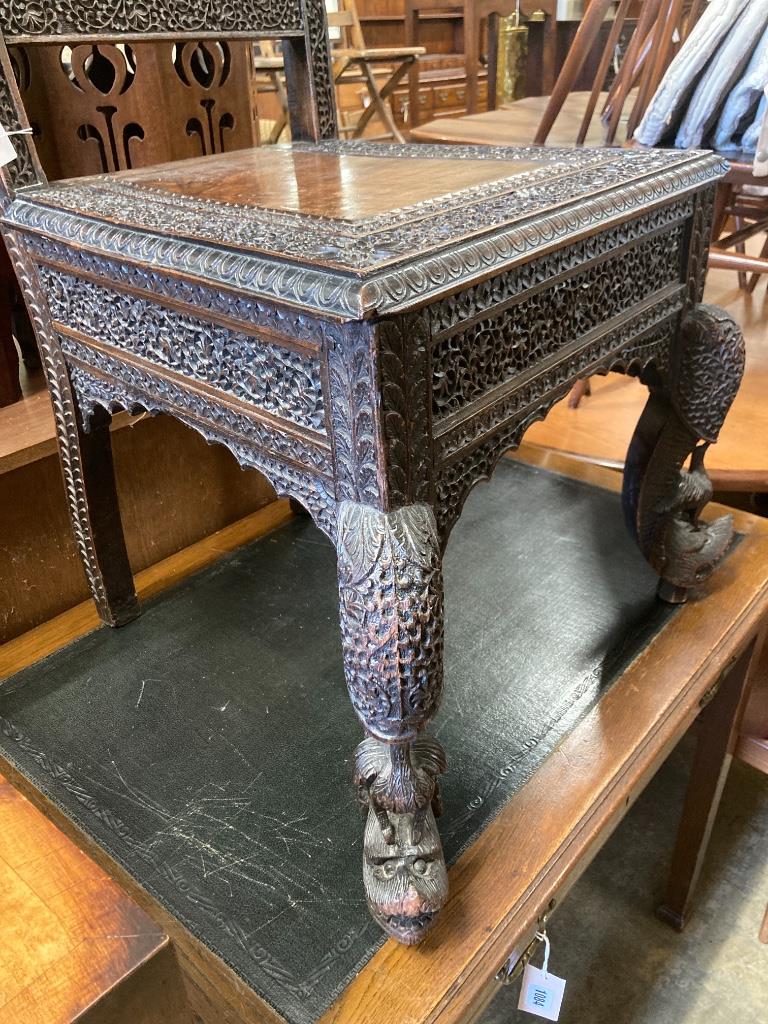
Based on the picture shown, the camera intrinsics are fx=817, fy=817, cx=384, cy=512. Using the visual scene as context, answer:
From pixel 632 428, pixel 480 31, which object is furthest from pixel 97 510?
pixel 480 31

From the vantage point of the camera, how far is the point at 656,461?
0.83 meters

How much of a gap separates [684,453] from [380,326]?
1.63ft

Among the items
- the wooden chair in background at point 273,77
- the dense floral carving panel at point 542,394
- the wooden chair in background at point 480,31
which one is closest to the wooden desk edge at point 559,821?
the dense floral carving panel at point 542,394

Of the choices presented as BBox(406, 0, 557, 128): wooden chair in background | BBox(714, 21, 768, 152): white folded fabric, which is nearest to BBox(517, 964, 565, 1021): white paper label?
BBox(714, 21, 768, 152): white folded fabric

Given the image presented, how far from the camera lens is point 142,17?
775mm

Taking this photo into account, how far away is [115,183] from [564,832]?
0.66m

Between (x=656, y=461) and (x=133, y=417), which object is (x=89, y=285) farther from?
(x=656, y=461)

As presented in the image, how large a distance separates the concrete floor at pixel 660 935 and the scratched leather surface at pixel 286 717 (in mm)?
469

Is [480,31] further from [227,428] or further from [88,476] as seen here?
[227,428]

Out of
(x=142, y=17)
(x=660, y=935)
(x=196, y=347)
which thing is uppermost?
(x=142, y=17)

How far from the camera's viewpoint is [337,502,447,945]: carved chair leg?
0.50 m

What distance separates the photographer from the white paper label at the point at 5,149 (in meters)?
0.69

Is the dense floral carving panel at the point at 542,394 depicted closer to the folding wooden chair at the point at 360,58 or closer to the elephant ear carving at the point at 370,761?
the elephant ear carving at the point at 370,761

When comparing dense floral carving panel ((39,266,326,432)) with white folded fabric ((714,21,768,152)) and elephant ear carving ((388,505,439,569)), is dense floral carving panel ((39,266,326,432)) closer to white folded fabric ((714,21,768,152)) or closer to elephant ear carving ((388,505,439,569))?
elephant ear carving ((388,505,439,569))
